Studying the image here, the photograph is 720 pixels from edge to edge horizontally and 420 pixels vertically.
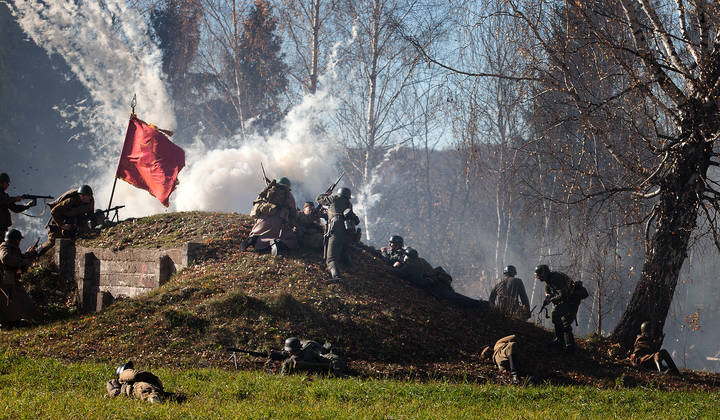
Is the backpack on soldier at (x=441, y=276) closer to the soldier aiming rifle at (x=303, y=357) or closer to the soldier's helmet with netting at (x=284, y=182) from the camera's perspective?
the soldier's helmet with netting at (x=284, y=182)

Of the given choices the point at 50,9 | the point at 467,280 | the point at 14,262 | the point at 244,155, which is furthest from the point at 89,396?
the point at 50,9

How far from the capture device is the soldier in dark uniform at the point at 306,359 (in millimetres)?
8938

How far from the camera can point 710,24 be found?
33.2 feet

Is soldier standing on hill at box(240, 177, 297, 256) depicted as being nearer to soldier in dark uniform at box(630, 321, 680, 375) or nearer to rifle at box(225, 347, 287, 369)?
rifle at box(225, 347, 287, 369)

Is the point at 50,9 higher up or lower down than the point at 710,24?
higher up

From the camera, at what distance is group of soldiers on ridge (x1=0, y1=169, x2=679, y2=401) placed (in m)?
10.3

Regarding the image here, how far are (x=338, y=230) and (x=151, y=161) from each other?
6081mm

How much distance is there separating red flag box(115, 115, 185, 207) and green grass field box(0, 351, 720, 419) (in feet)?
25.8

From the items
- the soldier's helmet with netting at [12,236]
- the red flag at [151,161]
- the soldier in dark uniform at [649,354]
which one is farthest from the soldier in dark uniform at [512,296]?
the soldier's helmet with netting at [12,236]

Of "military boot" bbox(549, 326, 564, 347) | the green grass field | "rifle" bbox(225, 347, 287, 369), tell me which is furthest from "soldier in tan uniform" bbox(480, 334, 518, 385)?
"rifle" bbox(225, 347, 287, 369)

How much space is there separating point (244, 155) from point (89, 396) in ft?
64.3

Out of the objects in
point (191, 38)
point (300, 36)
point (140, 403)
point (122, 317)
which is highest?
point (191, 38)

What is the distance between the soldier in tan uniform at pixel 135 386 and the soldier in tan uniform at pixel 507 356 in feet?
17.2

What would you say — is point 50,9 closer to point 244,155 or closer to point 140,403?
point 244,155
